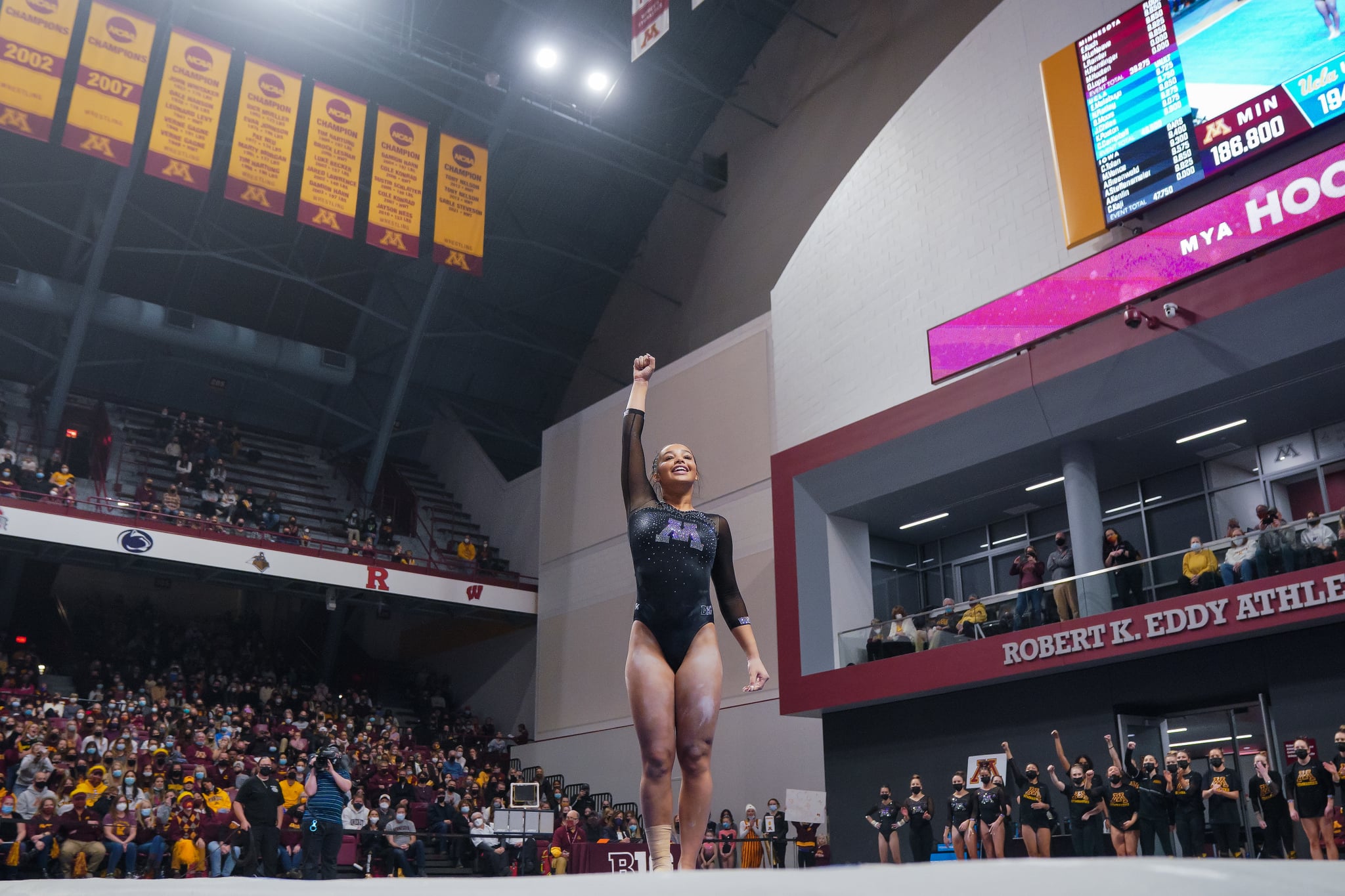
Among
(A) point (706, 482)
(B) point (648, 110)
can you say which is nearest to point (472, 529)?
(A) point (706, 482)

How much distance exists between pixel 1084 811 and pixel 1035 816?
614 millimetres

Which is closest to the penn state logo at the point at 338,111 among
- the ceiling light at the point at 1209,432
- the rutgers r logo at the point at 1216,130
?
the rutgers r logo at the point at 1216,130

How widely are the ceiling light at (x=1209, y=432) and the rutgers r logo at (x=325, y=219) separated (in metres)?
14.9

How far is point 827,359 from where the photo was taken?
18.4 meters

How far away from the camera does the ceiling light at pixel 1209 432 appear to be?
14.2m

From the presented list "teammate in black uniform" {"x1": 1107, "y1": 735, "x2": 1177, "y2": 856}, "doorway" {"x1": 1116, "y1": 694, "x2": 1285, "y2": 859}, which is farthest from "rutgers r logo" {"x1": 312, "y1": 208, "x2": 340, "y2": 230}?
"teammate in black uniform" {"x1": 1107, "y1": 735, "x2": 1177, "y2": 856}

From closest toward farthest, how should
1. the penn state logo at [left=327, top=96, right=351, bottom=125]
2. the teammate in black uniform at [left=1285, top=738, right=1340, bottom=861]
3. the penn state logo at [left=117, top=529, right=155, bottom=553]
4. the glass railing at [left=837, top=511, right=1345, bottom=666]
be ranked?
the teammate in black uniform at [left=1285, top=738, right=1340, bottom=861] < the glass railing at [left=837, top=511, right=1345, bottom=666] < the penn state logo at [left=327, top=96, right=351, bottom=125] < the penn state logo at [left=117, top=529, right=155, bottom=553]

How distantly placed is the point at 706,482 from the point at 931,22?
35.2 ft

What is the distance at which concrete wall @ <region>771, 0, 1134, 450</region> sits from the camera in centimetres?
1531

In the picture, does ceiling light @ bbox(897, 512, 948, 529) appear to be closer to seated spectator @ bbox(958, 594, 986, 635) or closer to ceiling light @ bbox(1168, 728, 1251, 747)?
seated spectator @ bbox(958, 594, 986, 635)

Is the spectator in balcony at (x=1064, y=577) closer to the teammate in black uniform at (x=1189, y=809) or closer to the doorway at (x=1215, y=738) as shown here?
the doorway at (x=1215, y=738)

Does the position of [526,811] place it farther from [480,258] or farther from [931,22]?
[931,22]

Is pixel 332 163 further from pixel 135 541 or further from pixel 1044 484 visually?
pixel 1044 484

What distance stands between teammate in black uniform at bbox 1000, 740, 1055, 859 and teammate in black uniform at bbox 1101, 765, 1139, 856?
0.82 m
